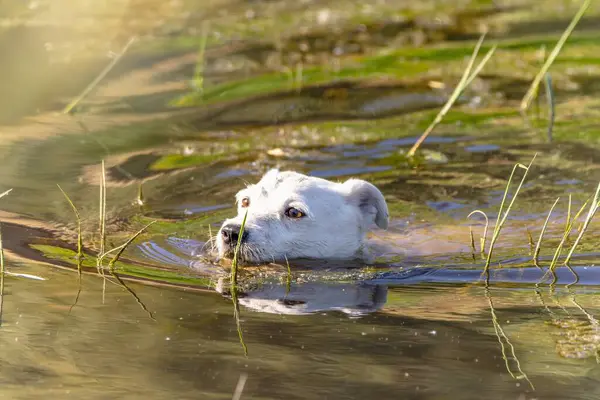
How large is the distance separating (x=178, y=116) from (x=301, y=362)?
7.11m

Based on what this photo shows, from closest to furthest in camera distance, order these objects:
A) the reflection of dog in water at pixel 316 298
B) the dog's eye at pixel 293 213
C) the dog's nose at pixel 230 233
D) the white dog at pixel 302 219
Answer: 1. the reflection of dog in water at pixel 316 298
2. the dog's nose at pixel 230 233
3. the white dog at pixel 302 219
4. the dog's eye at pixel 293 213

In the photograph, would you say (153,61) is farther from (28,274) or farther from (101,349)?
(101,349)

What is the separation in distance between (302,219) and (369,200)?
2.51 feet

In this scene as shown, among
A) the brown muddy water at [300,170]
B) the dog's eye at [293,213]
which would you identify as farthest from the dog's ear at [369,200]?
the dog's eye at [293,213]

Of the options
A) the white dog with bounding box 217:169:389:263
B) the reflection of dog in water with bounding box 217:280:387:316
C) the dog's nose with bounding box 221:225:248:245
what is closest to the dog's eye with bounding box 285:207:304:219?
the white dog with bounding box 217:169:389:263

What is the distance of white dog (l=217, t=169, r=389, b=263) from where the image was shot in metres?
7.05

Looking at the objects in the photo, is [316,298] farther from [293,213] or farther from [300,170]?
[300,170]

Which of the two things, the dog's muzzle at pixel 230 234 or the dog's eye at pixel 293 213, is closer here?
the dog's muzzle at pixel 230 234

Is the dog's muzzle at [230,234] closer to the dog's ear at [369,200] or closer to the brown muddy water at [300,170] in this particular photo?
the brown muddy water at [300,170]

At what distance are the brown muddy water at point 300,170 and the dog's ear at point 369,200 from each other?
0.89 ft

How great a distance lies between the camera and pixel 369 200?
798 cm

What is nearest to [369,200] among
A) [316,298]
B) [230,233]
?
[230,233]

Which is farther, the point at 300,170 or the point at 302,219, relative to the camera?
the point at 300,170

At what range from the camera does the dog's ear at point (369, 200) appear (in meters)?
7.83
